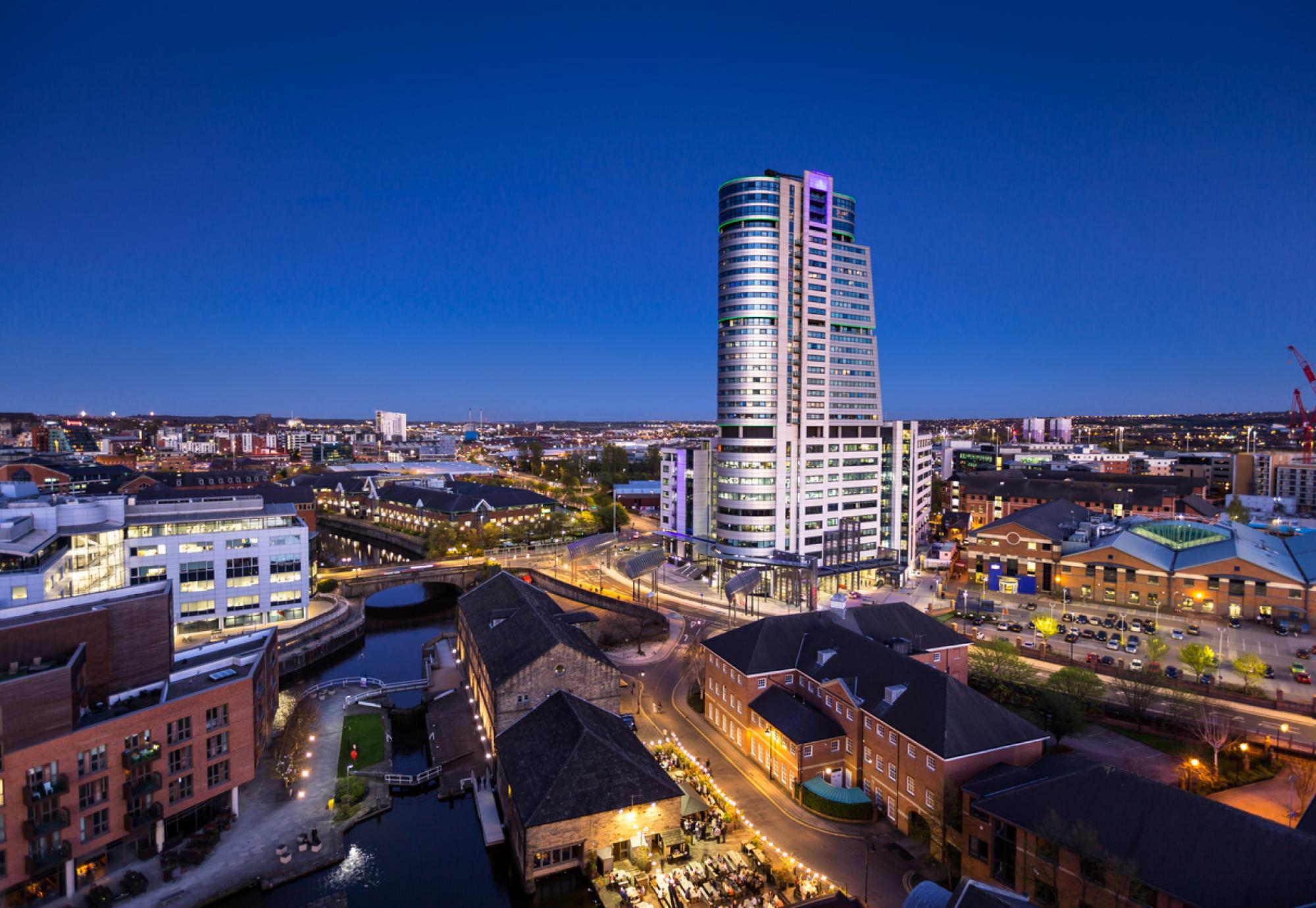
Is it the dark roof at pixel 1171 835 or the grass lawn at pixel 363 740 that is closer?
the dark roof at pixel 1171 835

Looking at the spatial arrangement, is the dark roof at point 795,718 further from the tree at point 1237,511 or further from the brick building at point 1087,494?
the tree at point 1237,511

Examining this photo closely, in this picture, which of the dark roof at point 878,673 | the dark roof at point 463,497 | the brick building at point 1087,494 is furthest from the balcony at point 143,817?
the brick building at point 1087,494

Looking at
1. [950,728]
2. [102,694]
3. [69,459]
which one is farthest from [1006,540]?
[69,459]

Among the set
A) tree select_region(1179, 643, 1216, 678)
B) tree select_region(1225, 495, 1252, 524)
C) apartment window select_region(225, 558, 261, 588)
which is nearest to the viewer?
tree select_region(1179, 643, 1216, 678)

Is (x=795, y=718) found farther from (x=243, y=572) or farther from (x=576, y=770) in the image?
(x=243, y=572)

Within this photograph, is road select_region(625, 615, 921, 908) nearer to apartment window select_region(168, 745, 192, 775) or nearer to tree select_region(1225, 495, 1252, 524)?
apartment window select_region(168, 745, 192, 775)

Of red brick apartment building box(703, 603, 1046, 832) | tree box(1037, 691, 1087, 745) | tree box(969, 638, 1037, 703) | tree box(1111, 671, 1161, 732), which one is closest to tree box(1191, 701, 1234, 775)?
tree box(1111, 671, 1161, 732)

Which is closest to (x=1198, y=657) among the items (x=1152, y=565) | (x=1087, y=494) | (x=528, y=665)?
(x=1152, y=565)
